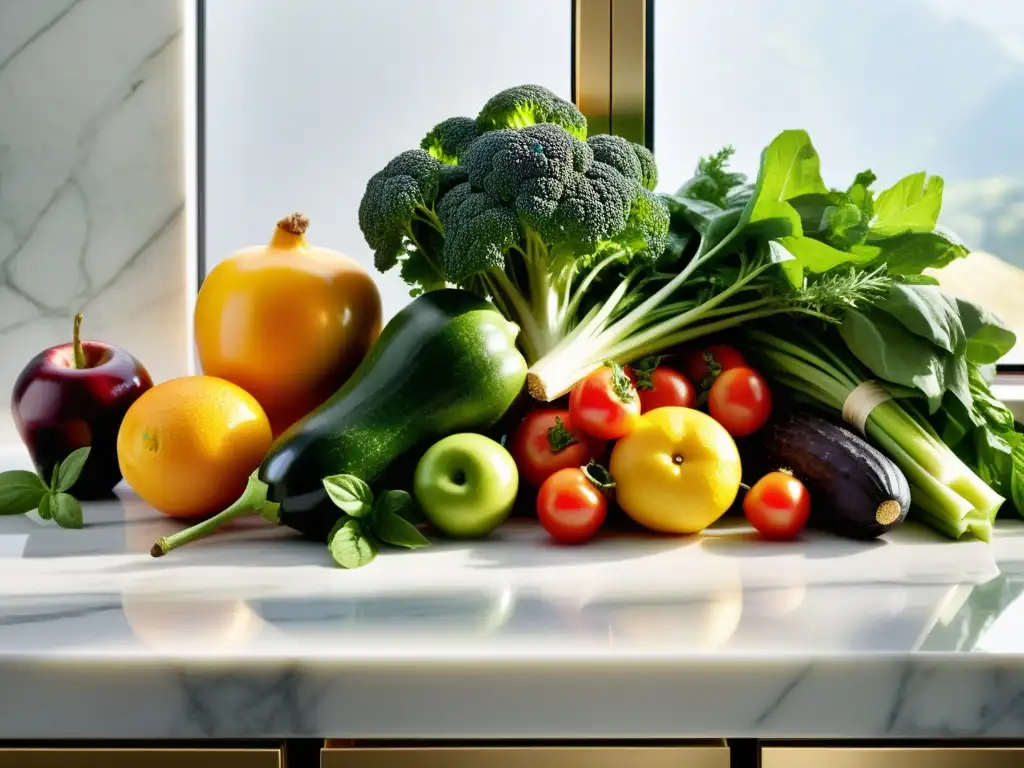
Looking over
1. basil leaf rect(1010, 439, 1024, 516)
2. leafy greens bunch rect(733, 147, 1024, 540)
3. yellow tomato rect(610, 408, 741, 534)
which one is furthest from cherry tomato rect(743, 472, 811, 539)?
basil leaf rect(1010, 439, 1024, 516)

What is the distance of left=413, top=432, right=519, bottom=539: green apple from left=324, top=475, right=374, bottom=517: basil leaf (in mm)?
52

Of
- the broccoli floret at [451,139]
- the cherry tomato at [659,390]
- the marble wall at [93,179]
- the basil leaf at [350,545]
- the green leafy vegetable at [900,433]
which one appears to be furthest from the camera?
the marble wall at [93,179]

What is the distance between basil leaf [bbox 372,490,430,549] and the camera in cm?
83

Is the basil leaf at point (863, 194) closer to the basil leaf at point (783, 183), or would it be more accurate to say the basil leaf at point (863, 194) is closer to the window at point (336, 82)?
the basil leaf at point (783, 183)

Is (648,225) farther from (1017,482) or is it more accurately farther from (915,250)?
(1017,482)

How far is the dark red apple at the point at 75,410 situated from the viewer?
3.25 feet

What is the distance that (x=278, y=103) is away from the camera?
1416mm

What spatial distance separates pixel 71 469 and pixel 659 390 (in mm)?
597

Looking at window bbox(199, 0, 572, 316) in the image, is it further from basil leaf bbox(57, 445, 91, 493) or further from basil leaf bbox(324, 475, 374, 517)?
basil leaf bbox(324, 475, 374, 517)

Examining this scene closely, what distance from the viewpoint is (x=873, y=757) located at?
578 millimetres

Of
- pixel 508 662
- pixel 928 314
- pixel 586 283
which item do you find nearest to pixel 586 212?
pixel 586 283

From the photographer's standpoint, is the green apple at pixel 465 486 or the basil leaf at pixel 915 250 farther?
the basil leaf at pixel 915 250

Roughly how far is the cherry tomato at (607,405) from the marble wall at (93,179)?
700 millimetres

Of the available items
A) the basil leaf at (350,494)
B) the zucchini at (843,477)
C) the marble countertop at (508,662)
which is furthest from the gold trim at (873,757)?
the basil leaf at (350,494)
